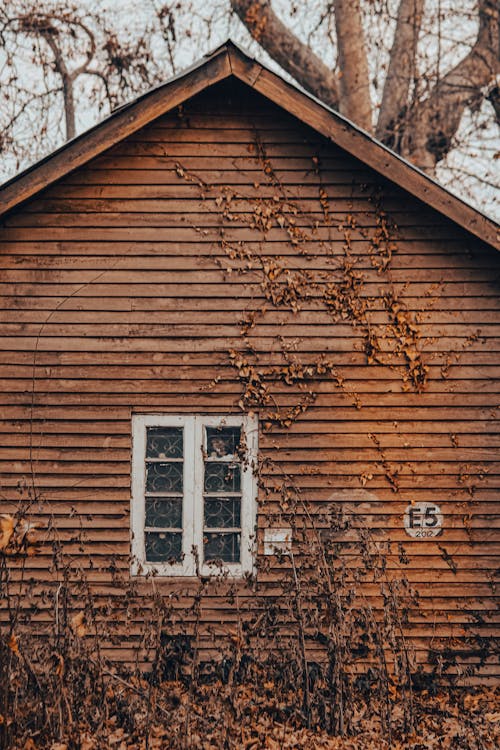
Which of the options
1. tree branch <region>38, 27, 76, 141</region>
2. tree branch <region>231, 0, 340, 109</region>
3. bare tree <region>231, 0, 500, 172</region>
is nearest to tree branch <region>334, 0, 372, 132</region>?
bare tree <region>231, 0, 500, 172</region>

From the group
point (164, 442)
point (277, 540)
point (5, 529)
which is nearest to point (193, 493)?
point (164, 442)

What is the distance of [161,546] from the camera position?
780 cm

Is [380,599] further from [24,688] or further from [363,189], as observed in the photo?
[363,189]

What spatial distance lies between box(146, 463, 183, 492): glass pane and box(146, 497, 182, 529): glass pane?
95 mm

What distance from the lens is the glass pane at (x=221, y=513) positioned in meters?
7.84

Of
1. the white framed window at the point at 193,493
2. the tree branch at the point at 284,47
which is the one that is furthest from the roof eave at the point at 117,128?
the tree branch at the point at 284,47

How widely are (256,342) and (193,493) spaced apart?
5.08 ft

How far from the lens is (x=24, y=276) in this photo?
25.8ft

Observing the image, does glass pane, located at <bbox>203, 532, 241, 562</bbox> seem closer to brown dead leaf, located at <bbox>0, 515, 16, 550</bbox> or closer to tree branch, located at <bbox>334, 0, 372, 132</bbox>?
brown dead leaf, located at <bbox>0, 515, 16, 550</bbox>

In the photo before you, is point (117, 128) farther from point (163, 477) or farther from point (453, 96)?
point (453, 96)

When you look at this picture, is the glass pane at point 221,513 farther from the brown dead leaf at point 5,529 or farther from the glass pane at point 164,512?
the brown dead leaf at point 5,529

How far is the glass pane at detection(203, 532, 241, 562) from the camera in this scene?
7.82 metres

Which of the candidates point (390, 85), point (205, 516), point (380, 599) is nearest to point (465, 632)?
point (380, 599)

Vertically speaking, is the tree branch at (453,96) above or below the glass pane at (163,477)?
above
